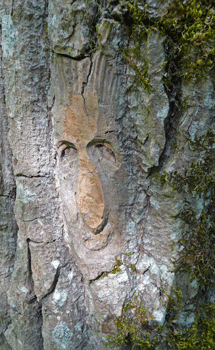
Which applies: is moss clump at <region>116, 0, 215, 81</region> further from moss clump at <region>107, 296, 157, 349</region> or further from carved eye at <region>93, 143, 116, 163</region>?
moss clump at <region>107, 296, 157, 349</region>

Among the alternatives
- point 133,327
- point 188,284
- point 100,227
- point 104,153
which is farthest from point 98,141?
point 133,327

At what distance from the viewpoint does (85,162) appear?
109 centimetres

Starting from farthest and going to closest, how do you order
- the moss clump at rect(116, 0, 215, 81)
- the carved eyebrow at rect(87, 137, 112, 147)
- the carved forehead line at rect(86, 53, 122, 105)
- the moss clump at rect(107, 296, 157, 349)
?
the moss clump at rect(107, 296, 157, 349) → the carved eyebrow at rect(87, 137, 112, 147) → the carved forehead line at rect(86, 53, 122, 105) → the moss clump at rect(116, 0, 215, 81)

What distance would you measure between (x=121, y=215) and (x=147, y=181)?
0.20m

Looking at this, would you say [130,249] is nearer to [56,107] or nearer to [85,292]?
[85,292]

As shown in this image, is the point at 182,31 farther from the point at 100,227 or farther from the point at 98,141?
the point at 100,227

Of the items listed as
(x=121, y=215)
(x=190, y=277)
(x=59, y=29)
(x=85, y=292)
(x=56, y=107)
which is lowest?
(x=85, y=292)

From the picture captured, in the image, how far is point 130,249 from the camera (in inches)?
46.5

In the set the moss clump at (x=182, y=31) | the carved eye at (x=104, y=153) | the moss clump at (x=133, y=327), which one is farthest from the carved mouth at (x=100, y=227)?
the moss clump at (x=182, y=31)

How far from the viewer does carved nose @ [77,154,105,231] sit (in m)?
1.09

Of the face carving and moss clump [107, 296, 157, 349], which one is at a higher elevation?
the face carving

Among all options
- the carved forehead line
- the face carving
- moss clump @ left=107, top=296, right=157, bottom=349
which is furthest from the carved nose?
moss clump @ left=107, top=296, right=157, bottom=349

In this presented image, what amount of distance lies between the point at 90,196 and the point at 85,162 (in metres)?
0.16

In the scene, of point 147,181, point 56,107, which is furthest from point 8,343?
point 56,107
